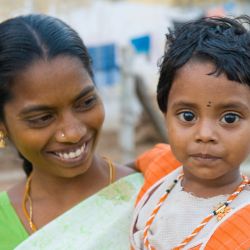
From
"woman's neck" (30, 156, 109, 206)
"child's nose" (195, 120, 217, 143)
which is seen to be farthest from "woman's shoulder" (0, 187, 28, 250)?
"child's nose" (195, 120, 217, 143)

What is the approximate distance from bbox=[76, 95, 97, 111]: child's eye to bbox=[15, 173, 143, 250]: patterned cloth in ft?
1.18

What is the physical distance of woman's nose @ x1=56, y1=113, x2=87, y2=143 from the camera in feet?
6.43

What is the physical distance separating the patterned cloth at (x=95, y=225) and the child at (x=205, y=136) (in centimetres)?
24

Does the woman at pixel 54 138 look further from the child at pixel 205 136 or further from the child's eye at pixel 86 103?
the child at pixel 205 136

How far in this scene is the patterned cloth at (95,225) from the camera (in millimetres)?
2049

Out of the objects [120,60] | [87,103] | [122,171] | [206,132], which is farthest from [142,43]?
[206,132]

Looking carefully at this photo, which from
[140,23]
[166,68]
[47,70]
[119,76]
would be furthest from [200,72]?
[140,23]

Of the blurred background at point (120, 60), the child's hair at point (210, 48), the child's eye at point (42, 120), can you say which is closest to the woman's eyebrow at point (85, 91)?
the child's eye at point (42, 120)

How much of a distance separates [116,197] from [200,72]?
738 millimetres

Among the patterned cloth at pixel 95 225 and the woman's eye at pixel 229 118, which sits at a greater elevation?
the woman's eye at pixel 229 118

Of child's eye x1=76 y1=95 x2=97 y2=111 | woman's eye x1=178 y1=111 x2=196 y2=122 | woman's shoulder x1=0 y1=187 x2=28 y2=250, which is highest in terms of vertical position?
woman's eye x1=178 y1=111 x2=196 y2=122

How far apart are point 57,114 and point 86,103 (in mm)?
114

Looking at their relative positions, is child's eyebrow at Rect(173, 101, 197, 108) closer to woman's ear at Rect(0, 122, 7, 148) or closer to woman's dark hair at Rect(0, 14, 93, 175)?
woman's dark hair at Rect(0, 14, 93, 175)

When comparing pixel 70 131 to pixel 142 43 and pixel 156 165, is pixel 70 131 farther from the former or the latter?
pixel 142 43
